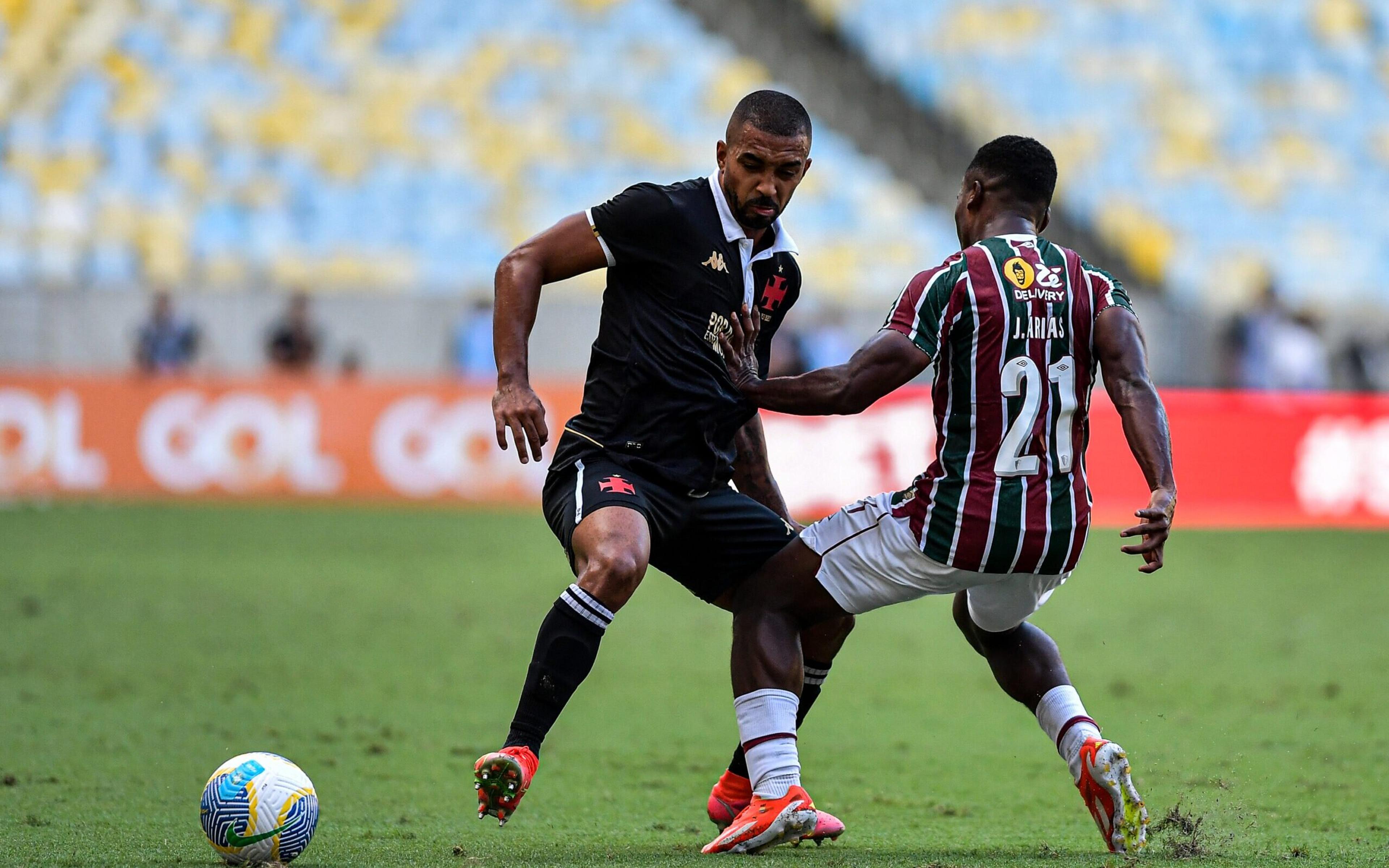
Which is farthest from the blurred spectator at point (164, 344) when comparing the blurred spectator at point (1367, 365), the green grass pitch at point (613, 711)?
the blurred spectator at point (1367, 365)

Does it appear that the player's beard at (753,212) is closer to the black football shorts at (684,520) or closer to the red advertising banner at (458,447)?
the black football shorts at (684,520)

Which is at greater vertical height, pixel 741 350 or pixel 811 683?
pixel 741 350

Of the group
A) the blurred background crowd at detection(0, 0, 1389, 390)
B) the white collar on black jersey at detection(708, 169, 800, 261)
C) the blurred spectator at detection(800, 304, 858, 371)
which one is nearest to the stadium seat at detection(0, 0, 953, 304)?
the blurred background crowd at detection(0, 0, 1389, 390)

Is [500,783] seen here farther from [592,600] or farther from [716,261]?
[716,261]

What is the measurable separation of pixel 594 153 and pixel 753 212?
17.8m

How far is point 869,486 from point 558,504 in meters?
10.9

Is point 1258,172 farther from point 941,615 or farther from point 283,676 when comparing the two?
point 283,676

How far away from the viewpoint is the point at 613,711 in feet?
25.8

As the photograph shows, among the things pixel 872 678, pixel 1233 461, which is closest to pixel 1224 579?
pixel 1233 461

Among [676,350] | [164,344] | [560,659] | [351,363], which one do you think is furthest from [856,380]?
[351,363]

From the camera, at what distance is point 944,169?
23469 mm

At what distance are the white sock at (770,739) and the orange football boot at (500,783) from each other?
0.71 metres

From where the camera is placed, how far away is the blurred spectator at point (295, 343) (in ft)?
61.9

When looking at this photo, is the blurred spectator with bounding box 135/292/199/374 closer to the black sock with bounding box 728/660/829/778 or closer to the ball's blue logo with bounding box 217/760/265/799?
the black sock with bounding box 728/660/829/778
